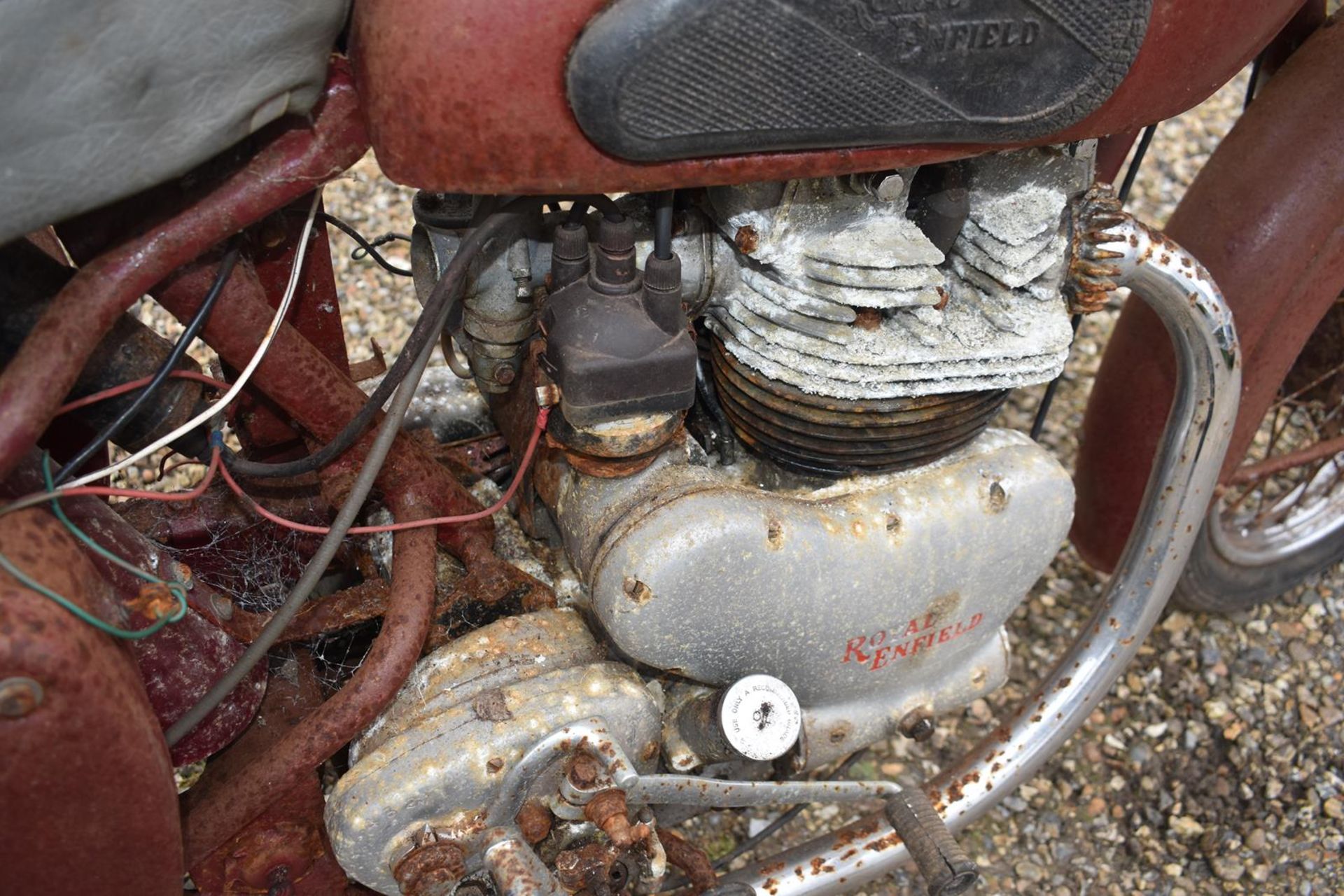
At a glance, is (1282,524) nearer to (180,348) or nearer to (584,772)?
(584,772)

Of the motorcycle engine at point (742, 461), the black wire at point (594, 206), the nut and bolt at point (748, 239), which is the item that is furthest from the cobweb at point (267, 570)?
the nut and bolt at point (748, 239)

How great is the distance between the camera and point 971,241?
1.31 metres

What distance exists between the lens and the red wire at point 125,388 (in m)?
1.03

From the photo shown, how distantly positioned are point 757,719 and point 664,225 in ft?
1.82

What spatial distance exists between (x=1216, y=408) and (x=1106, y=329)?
4.87 ft

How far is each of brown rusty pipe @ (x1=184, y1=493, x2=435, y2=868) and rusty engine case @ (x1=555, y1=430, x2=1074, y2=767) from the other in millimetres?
203

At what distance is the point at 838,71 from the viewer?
3.30 ft

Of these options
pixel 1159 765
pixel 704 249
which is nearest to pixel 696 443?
pixel 704 249

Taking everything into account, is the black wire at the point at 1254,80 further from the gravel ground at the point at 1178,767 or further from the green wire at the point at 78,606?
the green wire at the point at 78,606

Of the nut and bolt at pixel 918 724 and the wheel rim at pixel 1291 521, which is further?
the wheel rim at pixel 1291 521

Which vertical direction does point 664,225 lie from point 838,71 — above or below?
below

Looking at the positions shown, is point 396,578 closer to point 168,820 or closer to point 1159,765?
point 168,820

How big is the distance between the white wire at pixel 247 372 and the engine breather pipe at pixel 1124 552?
84 cm

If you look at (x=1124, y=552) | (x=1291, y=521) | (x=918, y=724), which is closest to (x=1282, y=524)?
(x=1291, y=521)
